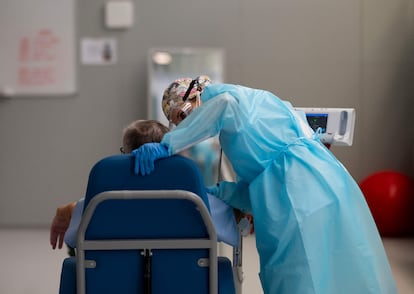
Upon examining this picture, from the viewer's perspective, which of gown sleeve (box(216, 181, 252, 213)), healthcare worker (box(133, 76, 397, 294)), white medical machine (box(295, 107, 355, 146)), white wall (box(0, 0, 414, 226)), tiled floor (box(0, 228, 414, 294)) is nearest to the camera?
healthcare worker (box(133, 76, 397, 294))

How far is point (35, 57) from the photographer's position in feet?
18.0

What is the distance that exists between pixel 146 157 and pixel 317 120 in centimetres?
100

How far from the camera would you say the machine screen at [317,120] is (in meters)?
2.60

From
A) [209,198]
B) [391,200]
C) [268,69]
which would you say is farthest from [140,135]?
[268,69]

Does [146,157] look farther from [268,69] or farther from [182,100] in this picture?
[268,69]

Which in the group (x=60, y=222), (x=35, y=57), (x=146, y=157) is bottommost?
(x=60, y=222)

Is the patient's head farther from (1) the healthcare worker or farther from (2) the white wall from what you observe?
(2) the white wall

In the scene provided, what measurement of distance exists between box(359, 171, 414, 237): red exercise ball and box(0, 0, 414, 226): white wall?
0.52 metres

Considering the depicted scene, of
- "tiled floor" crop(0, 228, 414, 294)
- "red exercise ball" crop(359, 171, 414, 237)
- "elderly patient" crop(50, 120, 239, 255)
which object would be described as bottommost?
"tiled floor" crop(0, 228, 414, 294)

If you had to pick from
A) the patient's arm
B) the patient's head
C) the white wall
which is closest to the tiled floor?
the white wall

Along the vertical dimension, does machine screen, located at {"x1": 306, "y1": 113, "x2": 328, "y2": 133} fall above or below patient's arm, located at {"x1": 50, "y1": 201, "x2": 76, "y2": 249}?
above

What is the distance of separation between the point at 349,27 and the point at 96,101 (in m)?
2.22

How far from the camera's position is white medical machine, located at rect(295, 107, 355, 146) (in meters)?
2.56

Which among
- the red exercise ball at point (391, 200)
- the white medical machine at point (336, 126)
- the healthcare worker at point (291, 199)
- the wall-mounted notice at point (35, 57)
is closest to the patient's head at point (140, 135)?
the healthcare worker at point (291, 199)
